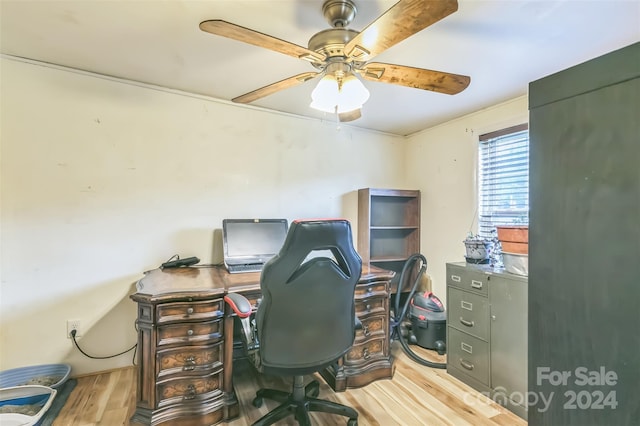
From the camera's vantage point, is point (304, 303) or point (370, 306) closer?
point (304, 303)

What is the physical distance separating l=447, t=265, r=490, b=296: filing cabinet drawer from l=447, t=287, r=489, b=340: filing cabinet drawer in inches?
1.6

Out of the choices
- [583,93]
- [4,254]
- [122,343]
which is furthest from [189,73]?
[583,93]

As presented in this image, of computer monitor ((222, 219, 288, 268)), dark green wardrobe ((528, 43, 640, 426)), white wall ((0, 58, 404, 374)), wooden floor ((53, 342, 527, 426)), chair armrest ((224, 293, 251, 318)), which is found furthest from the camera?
computer monitor ((222, 219, 288, 268))

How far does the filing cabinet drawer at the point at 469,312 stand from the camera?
2.04m

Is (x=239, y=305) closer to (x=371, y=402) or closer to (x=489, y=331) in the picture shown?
(x=371, y=402)

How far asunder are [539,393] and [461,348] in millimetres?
1753

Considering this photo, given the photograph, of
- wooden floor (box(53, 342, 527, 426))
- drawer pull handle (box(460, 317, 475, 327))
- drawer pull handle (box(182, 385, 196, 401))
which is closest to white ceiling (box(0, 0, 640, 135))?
drawer pull handle (box(460, 317, 475, 327))

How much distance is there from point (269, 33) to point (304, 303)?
145 cm

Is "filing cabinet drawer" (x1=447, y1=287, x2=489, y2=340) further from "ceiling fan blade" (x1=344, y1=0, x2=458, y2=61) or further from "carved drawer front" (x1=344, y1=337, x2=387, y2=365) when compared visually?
"ceiling fan blade" (x1=344, y1=0, x2=458, y2=61)

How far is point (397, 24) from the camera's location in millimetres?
1055

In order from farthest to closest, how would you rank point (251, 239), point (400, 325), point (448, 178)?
point (448, 178) → point (400, 325) → point (251, 239)

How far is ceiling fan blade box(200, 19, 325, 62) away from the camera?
1096mm

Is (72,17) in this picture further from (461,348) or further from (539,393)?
(461,348)

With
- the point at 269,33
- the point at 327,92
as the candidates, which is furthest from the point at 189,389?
the point at 269,33
